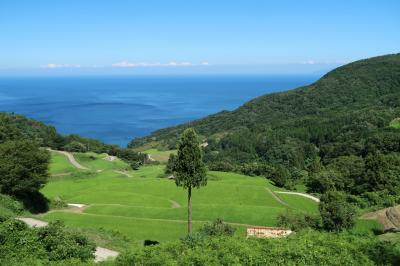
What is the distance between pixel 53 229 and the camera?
20.6 meters

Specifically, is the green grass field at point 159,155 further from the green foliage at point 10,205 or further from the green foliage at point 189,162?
the green foliage at point 189,162

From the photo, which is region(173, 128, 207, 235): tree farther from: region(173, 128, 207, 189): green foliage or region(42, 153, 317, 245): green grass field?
region(42, 153, 317, 245): green grass field

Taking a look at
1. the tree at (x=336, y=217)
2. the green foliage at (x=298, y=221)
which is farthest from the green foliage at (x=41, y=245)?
the tree at (x=336, y=217)

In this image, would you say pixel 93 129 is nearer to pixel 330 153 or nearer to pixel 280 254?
pixel 330 153

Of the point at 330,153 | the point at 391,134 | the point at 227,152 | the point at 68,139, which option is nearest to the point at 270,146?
the point at 227,152

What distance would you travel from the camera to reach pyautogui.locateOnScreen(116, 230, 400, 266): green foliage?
55.4ft

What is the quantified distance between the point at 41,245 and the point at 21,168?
59.0 feet

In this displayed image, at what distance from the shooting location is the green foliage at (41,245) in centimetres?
1864

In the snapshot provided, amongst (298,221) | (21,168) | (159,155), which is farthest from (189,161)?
Answer: (159,155)

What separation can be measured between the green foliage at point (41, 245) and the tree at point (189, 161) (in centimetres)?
889

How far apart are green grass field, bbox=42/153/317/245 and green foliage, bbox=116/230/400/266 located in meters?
14.1

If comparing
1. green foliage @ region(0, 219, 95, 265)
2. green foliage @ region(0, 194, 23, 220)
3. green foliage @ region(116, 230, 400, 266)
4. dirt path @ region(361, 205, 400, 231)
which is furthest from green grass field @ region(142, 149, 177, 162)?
green foliage @ region(116, 230, 400, 266)

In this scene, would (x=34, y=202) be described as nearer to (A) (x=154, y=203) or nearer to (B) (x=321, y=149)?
(A) (x=154, y=203)

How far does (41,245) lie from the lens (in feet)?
65.1
